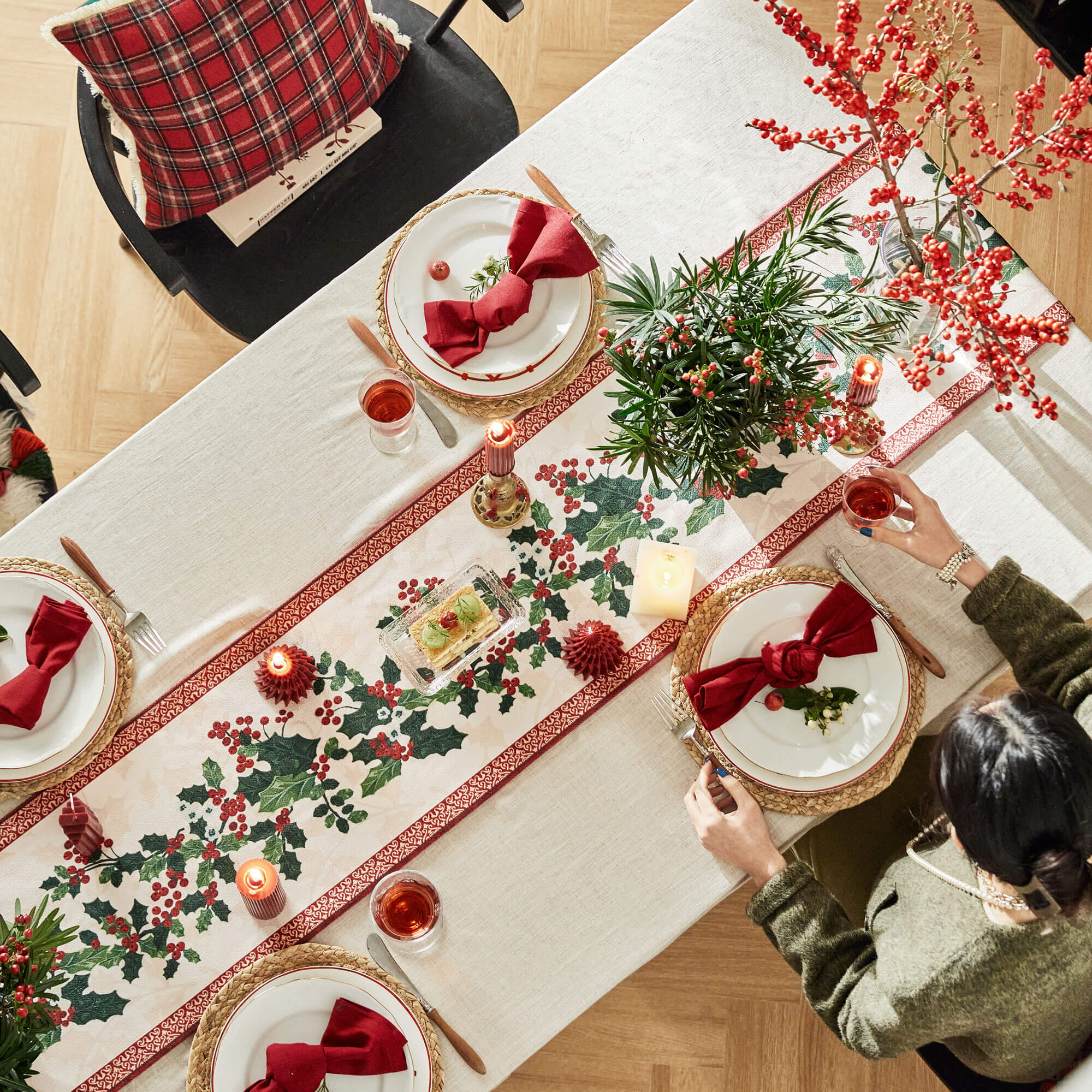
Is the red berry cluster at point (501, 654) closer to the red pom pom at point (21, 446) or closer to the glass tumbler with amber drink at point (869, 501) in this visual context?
the glass tumbler with amber drink at point (869, 501)

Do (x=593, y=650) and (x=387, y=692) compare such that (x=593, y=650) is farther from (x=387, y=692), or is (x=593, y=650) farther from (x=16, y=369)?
(x=16, y=369)

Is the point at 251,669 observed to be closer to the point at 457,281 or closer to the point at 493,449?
the point at 493,449

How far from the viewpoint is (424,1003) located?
1.24 m

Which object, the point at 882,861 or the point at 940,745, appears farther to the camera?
the point at 882,861

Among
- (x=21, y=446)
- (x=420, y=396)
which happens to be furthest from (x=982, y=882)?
(x=21, y=446)

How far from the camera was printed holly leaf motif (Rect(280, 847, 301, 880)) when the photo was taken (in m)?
1.27

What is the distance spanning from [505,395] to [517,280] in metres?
0.16

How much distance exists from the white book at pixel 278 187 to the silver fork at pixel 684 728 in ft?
3.89

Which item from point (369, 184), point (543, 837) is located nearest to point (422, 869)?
point (543, 837)

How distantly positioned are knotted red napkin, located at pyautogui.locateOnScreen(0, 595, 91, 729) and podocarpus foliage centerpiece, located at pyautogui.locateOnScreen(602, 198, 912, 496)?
2.50ft

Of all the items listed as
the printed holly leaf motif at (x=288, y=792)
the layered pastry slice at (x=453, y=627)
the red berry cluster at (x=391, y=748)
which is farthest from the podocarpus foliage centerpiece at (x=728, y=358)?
the printed holly leaf motif at (x=288, y=792)

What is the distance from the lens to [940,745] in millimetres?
1207

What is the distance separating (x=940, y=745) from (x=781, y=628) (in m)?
0.25

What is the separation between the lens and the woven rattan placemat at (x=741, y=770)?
1255 mm
